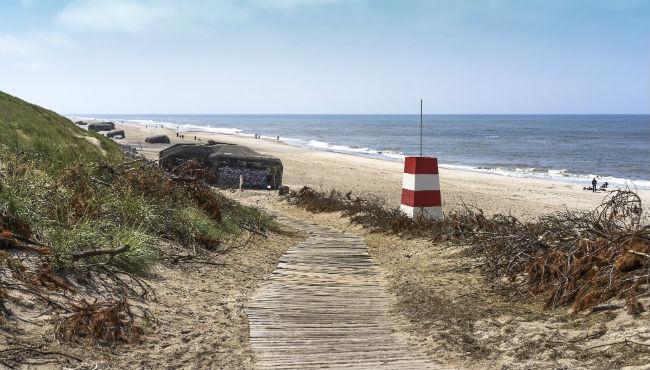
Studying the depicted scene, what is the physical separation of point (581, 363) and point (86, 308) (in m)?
3.19

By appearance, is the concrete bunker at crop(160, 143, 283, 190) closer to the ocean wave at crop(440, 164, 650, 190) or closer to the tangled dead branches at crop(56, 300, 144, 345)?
the tangled dead branches at crop(56, 300, 144, 345)

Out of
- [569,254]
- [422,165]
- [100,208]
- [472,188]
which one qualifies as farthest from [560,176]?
[100,208]

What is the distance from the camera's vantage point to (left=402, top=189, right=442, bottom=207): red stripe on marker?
944cm

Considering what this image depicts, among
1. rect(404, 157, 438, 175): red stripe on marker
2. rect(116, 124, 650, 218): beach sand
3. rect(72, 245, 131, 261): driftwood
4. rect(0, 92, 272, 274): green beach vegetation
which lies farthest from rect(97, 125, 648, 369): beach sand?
rect(116, 124, 650, 218): beach sand

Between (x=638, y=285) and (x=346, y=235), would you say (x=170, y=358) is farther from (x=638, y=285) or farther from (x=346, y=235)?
(x=346, y=235)

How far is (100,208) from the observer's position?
251 inches

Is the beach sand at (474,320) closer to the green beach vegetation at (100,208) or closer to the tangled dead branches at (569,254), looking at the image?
the tangled dead branches at (569,254)

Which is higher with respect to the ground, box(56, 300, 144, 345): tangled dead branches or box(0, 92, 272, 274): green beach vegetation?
box(0, 92, 272, 274): green beach vegetation

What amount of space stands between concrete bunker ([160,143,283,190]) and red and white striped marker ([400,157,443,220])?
1110 centimetres

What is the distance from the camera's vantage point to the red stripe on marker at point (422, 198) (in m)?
9.44

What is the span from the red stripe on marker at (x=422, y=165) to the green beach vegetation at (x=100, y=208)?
8.54 ft

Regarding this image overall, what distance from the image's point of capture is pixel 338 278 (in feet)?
21.5

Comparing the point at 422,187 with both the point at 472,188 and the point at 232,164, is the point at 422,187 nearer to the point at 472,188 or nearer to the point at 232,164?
the point at 232,164

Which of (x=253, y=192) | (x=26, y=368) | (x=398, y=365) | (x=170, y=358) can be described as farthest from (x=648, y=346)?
(x=253, y=192)
